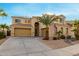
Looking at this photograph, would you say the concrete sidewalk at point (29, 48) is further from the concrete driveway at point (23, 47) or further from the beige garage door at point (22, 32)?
the beige garage door at point (22, 32)

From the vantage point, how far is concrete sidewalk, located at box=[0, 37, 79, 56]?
995 cm

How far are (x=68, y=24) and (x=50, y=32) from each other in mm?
512

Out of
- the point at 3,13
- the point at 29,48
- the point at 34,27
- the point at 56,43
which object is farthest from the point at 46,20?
the point at 3,13

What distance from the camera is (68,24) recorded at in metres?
10.2

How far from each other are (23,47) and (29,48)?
0.16 metres

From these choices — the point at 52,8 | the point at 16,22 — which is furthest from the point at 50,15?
the point at 16,22

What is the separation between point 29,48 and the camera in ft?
33.1

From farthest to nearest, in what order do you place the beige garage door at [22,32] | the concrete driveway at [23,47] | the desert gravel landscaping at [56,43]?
the beige garage door at [22,32] → the desert gravel landscaping at [56,43] → the concrete driveway at [23,47]

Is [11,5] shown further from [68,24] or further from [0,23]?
[68,24]

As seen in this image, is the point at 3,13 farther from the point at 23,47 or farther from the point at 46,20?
the point at 46,20

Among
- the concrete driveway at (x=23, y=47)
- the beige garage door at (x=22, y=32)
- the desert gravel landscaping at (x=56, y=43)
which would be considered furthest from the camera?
the beige garage door at (x=22, y=32)

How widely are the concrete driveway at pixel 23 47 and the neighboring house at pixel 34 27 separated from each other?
0.18 meters

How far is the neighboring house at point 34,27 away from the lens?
10.2 m

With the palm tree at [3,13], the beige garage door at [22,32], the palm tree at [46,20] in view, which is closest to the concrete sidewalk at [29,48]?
the beige garage door at [22,32]
